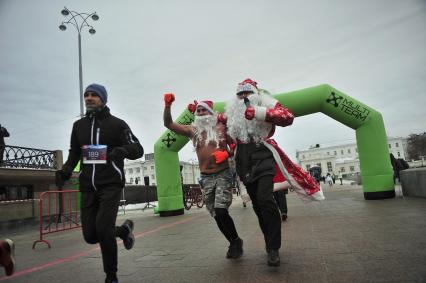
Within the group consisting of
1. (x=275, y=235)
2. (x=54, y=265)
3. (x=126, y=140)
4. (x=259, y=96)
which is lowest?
(x=54, y=265)

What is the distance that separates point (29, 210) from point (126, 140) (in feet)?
37.0

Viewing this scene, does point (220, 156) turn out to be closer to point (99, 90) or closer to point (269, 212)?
point (269, 212)

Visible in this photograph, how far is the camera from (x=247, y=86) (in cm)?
405

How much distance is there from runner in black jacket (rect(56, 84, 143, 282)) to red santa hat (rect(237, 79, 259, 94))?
4.31 ft

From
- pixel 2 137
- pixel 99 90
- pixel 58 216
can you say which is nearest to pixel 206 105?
pixel 99 90

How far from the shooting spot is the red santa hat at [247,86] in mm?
4039

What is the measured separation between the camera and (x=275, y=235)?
345 cm

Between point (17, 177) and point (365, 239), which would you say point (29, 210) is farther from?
point (365, 239)

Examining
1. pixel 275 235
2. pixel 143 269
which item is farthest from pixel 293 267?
pixel 143 269

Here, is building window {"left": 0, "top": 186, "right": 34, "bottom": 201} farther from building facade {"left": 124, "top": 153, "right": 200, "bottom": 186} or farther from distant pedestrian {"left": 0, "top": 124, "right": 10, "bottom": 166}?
building facade {"left": 124, "top": 153, "right": 200, "bottom": 186}

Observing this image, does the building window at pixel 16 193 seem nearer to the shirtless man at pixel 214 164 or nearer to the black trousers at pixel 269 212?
the shirtless man at pixel 214 164

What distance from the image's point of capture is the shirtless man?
3873 millimetres

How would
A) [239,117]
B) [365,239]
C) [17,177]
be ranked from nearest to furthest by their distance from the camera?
[239,117], [365,239], [17,177]

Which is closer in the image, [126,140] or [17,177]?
[126,140]
